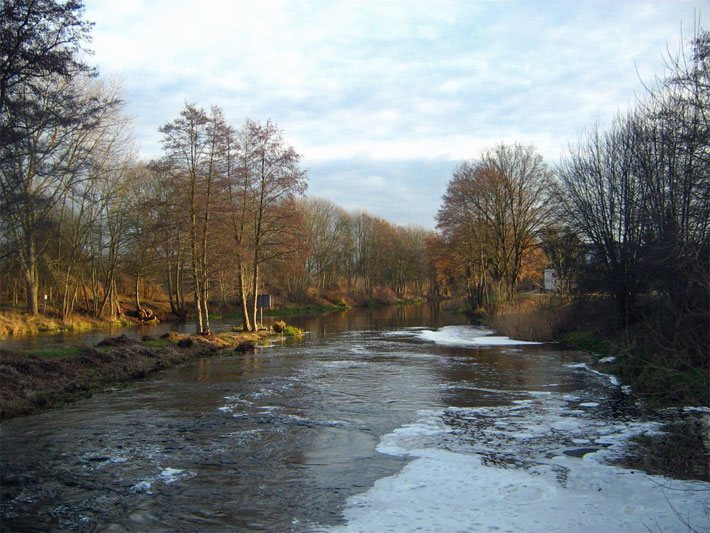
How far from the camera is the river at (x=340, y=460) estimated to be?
22.7 feet

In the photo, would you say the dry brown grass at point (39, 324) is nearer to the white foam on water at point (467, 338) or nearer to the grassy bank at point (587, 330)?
the white foam on water at point (467, 338)

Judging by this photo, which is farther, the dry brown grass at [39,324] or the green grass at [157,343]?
the dry brown grass at [39,324]

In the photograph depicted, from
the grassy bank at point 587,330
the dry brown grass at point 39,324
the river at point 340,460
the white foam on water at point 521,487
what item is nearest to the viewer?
the white foam on water at point 521,487

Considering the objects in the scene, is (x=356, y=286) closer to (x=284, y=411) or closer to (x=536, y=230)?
(x=536, y=230)

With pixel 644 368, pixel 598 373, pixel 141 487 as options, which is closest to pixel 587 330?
pixel 598 373

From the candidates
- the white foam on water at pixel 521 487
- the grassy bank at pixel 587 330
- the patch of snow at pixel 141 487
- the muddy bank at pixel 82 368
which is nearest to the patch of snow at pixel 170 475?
the patch of snow at pixel 141 487

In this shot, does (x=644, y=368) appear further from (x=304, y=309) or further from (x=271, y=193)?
(x=304, y=309)

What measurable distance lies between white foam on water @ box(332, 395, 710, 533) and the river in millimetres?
28

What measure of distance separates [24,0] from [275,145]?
19492 millimetres

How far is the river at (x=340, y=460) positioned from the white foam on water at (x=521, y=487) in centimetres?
3

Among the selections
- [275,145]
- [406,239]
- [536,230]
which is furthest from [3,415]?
[406,239]

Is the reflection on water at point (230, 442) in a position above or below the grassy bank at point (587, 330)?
below

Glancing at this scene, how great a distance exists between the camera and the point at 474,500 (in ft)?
24.4

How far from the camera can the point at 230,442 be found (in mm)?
10289
